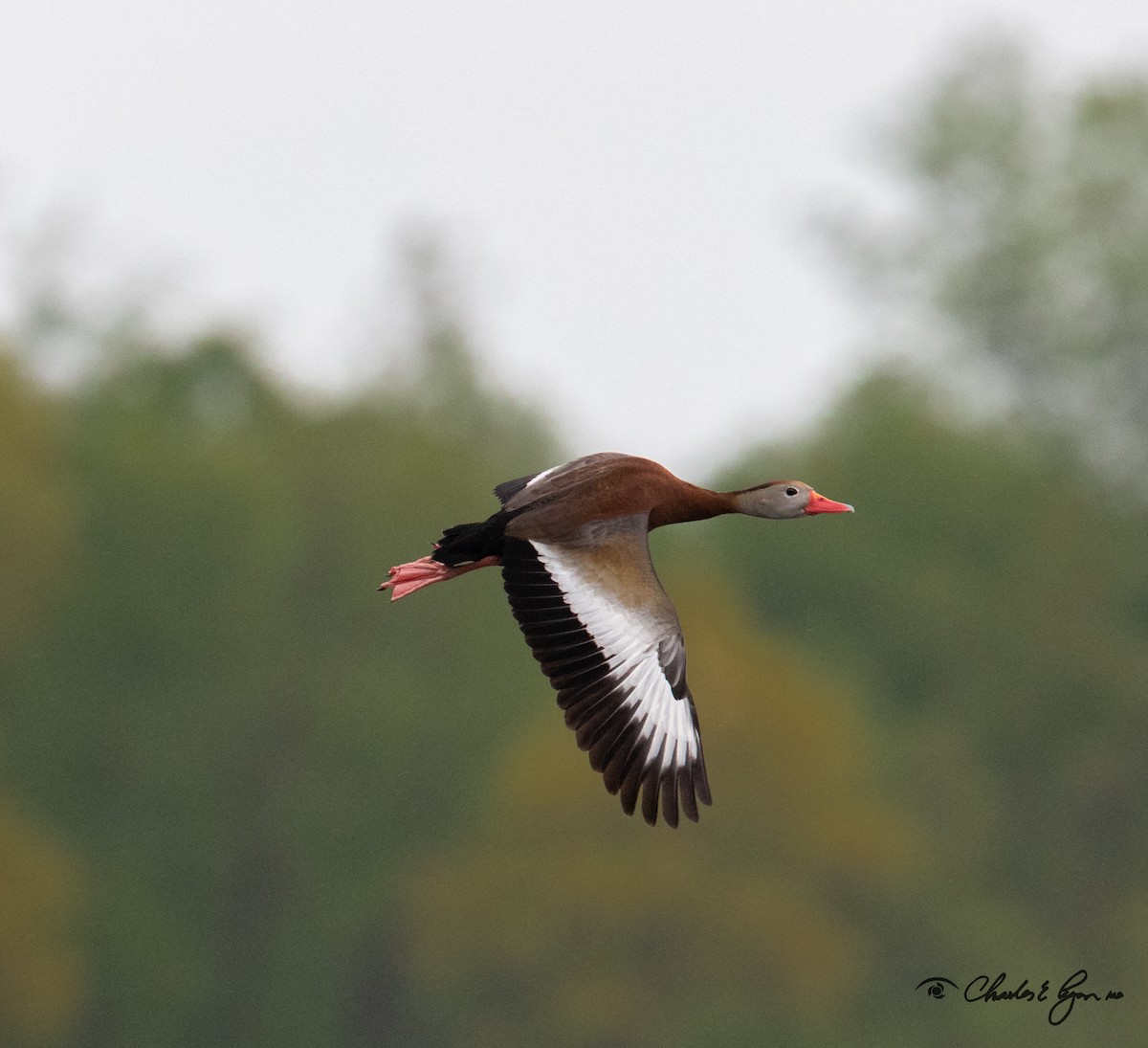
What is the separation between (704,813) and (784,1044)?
3868mm

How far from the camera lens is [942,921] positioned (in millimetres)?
50406

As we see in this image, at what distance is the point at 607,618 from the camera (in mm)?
14852

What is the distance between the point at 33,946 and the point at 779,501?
34.5 meters

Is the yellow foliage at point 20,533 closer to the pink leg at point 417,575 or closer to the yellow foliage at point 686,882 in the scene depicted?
the yellow foliage at point 686,882

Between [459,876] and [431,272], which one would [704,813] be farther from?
[431,272]

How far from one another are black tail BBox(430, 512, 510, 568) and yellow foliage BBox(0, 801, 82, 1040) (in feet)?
113

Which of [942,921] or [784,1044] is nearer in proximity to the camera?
[784,1044]

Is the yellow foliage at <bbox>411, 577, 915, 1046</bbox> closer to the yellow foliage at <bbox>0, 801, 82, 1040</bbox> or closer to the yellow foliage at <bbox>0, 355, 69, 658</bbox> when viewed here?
the yellow foliage at <bbox>0, 801, 82, 1040</bbox>

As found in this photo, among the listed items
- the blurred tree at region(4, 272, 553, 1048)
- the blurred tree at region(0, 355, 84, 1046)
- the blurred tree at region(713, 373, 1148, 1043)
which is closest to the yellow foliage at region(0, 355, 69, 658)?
the blurred tree at region(0, 355, 84, 1046)

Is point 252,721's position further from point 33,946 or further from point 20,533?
point 33,946

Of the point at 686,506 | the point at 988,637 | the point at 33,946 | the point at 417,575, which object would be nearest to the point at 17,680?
the point at 33,946

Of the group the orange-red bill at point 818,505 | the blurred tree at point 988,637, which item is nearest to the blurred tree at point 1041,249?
the blurred tree at point 988,637

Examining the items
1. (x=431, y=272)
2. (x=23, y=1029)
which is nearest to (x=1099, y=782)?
(x=23, y=1029)

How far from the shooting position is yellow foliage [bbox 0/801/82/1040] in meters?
47.9
